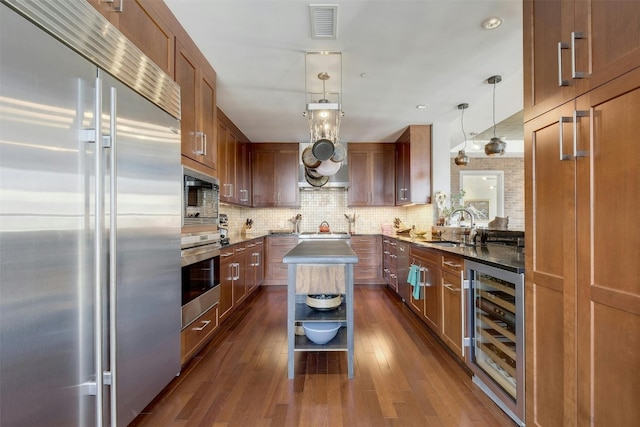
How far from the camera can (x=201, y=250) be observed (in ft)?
7.50

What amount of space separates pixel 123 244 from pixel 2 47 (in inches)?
31.9

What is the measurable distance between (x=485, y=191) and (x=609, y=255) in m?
6.37

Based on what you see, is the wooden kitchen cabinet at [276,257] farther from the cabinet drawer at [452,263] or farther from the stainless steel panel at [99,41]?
the stainless steel panel at [99,41]

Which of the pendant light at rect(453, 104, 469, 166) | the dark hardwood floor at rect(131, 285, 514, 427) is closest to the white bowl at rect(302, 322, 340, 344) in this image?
the dark hardwood floor at rect(131, 285, 514, 427)

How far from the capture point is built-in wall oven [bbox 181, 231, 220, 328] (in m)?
2.05

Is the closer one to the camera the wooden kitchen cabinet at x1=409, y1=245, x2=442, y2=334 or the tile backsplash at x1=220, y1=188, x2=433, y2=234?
the wooden kitchen cabinet at x1=409, y1=245, x2=442, y2=334

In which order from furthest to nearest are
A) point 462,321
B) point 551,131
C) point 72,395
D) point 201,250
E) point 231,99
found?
1. point 231,99
2. point 201,250
3. point 462,321
4. point 551,131
5. point 72,395

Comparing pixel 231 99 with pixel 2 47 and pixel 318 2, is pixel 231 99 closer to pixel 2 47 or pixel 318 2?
→ pixel 318 2

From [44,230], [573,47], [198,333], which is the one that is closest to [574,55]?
[573,47]

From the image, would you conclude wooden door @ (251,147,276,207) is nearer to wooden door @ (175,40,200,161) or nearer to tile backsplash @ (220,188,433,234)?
tile backsplash @ (220,188,433,234)

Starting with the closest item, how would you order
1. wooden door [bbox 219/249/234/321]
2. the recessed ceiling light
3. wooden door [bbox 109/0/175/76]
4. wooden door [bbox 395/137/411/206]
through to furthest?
wooden door [bbox 109/0/175/76] → the recessed ceiling light → wooden door [bbox 219/249/234/321] → wooden door [bbox 395/137/411/206]

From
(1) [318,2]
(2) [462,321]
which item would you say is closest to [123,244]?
(1) [318,2]

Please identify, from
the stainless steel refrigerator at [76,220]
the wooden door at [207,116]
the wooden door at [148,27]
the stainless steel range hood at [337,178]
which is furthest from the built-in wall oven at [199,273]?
the stainless steel range hood at [337,178]

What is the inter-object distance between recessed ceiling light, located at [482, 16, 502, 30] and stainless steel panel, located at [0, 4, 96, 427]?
7.76 ft
